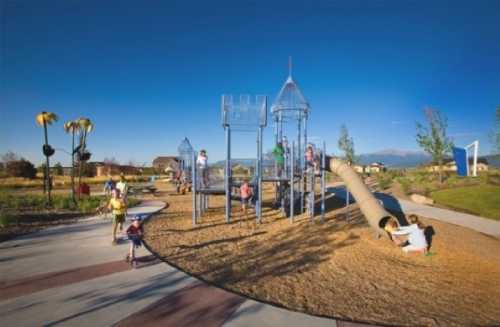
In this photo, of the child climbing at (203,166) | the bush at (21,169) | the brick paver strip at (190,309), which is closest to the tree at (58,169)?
the bush at (21,169)

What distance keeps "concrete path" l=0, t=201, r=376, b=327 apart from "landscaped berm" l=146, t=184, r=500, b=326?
49 cm

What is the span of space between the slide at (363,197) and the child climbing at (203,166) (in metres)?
5.80

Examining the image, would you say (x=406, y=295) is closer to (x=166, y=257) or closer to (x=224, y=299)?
(x=224, y=299)

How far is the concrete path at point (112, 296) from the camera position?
400 centimetres

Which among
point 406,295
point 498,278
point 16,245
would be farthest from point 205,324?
point 16,245

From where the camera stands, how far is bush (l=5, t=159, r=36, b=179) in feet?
128

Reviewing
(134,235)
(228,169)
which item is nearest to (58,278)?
(134,235)

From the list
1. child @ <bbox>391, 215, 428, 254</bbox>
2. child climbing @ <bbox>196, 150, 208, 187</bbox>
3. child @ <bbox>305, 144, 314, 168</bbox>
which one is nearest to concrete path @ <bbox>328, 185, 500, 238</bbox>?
child @ <bbox>391, 215, 428, 254</bbox>

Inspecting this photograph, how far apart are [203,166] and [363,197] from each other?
22.2ft

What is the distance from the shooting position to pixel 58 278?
5.38 meters

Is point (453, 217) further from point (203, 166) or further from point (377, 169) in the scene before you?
point (377, 169)

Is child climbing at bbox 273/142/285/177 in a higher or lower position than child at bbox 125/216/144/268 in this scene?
higher

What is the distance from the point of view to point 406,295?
5.07 m

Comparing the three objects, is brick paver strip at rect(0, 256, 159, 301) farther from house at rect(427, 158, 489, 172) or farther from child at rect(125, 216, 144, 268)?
house at rect(427, 158, 489, 172)
